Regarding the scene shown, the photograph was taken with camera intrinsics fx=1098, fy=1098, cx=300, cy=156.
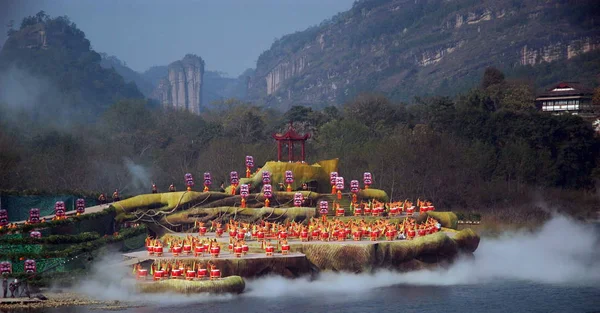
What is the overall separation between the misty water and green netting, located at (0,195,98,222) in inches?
687

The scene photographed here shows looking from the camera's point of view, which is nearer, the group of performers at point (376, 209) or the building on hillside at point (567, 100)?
the group of performers at point (376, 209)

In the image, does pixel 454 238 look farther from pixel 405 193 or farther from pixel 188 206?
pixel 405 193

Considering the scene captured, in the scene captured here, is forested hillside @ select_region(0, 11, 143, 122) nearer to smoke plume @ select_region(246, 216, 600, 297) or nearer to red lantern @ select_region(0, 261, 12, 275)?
smoke plume @ select_region(246, 216, 600, 297)

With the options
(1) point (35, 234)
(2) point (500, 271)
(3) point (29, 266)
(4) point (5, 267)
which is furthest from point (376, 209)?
(4) point (5, 267)

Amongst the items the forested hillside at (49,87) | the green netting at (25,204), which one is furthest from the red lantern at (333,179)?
the forested hillside at (49,87)

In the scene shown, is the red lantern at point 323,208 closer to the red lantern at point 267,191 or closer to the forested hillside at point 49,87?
the red lantern at point 267,191

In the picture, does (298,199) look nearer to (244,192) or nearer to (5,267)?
(244,192)

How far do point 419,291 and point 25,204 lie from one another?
2957cm

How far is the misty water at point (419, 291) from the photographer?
186 ft

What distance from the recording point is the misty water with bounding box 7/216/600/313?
56.8 m

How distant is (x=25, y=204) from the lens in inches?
3000

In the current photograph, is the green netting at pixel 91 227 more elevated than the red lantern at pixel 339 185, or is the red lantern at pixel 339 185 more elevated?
the red lantern at pixel 339 185

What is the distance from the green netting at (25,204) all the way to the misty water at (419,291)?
17438 mm

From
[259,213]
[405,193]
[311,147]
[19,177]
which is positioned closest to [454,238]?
[259,213]
